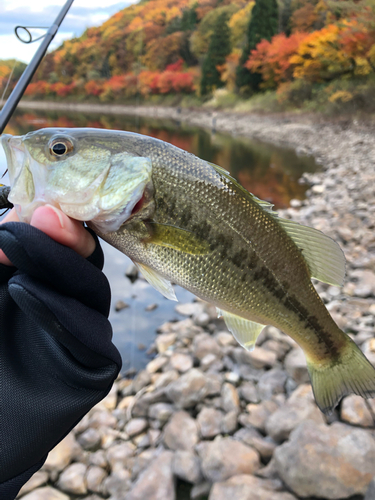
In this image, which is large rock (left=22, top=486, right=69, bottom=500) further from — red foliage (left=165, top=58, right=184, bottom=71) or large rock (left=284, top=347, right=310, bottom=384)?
red foliage (left=165, top=58, right=184, bottom=71)

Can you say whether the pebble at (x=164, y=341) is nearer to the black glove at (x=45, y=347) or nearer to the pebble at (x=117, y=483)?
the pebble at (x=117, y=483)

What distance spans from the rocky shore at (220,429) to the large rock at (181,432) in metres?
0.01

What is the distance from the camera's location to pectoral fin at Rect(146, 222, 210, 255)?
1398 millimetres

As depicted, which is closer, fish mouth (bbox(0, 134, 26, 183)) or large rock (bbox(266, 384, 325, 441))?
fish mouth (bbox(0, 134, 26, 183))

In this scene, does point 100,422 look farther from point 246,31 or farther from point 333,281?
point 246,31

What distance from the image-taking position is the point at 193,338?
184 inches

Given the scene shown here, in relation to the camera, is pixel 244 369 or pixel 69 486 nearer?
pixel 69 486

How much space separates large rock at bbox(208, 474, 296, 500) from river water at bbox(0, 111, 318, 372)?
236 cm

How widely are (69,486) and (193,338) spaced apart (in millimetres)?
2237

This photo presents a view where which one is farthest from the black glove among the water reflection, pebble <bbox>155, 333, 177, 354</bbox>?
the water reflection

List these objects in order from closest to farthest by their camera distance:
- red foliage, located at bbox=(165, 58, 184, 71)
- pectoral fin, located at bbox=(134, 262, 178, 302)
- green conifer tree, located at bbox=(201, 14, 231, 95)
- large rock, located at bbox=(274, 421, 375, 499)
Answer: pectoral fin, located at bbox=(134, 262, 178, 302)
large rock, located at bbox=(274, 421, 375, 499)
red foliage, located at bbox=(165, 58, 184, 71)
green conifer tree, located at bbox=(201, 14, 231, 95)

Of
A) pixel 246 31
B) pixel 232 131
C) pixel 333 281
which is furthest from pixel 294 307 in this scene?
pixel 246 31

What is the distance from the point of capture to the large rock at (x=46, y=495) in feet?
8.80

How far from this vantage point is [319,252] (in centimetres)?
158
